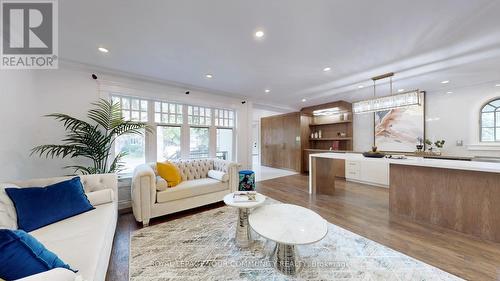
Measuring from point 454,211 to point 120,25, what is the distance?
4809 millimetres

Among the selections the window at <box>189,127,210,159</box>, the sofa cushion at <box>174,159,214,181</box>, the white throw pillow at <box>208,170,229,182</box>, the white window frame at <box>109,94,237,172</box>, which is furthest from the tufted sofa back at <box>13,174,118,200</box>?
the window at <box>189,127,210,159</box>

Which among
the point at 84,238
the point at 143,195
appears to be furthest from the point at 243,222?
the point at 143,195

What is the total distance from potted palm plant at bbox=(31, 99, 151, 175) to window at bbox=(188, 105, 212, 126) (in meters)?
1.41

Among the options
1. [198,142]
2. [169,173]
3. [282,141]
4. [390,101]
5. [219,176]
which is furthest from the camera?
[282,141]

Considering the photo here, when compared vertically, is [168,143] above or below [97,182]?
above

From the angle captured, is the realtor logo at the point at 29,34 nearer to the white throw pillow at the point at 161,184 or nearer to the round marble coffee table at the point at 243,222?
the white throw pillow at the point at 161,184

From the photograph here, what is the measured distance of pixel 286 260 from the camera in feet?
5.46

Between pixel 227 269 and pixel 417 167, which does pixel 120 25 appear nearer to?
pixel 227 269

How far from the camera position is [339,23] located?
190cm

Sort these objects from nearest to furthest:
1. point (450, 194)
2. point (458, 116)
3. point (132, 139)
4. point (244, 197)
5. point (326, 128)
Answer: point (244, 197) → point (450, 194) → point (132, 139) → point (458, 116) → point (326, 128)

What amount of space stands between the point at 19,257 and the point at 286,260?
177 centimetres

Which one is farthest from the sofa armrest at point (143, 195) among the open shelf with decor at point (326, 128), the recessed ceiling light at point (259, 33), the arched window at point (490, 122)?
the arched window at point (490, 122)

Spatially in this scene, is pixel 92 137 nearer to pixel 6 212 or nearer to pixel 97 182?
pixel 97 182

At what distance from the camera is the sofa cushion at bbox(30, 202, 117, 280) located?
1.13 metres
